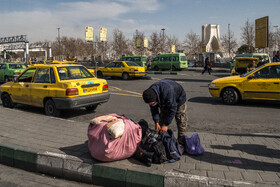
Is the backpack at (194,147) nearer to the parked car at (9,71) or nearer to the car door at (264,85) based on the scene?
the car door at (264,85)

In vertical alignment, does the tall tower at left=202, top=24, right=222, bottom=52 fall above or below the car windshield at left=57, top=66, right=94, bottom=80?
above

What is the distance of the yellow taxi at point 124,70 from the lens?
19.6m

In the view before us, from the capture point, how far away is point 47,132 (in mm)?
5867

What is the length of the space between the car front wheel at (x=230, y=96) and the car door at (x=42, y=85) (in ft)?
19.8

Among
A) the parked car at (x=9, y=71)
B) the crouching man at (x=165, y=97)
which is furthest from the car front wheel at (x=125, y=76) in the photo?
the crouching man at (x=165, y=97)

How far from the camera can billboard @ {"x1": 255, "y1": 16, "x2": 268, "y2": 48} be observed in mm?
21688

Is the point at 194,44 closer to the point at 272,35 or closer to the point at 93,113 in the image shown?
the point at 272,35

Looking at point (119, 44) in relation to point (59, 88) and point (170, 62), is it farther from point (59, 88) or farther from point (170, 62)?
point (59, 88)

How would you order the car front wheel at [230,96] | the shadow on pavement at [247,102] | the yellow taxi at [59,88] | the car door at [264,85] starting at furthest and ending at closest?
the car front wheel at [230,96] < the shadow on pavement at [247,102] < the car door at [264,85] < the yellow taxi at [59,88]

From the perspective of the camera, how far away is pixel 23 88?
855 centimetres

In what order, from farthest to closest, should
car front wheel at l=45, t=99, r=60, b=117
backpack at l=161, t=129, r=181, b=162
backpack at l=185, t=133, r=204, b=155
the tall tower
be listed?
the tall tower
car front wheel at l=45, t=99, r=60, b=117
backpack at l=185, t=133, r=204, b=155
backpack at l=161, t=129, r=181, b=162

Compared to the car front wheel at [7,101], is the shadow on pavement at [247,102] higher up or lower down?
lower down

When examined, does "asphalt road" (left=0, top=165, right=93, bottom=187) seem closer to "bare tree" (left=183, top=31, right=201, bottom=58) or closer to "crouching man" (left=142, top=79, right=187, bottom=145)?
"crouching man" (left=142, top=79, right=187, bottom=145)

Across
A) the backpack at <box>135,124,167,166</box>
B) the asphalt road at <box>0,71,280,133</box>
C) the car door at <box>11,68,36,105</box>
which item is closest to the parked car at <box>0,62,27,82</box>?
the asphalt road at <box>0,71,280,133</box>
